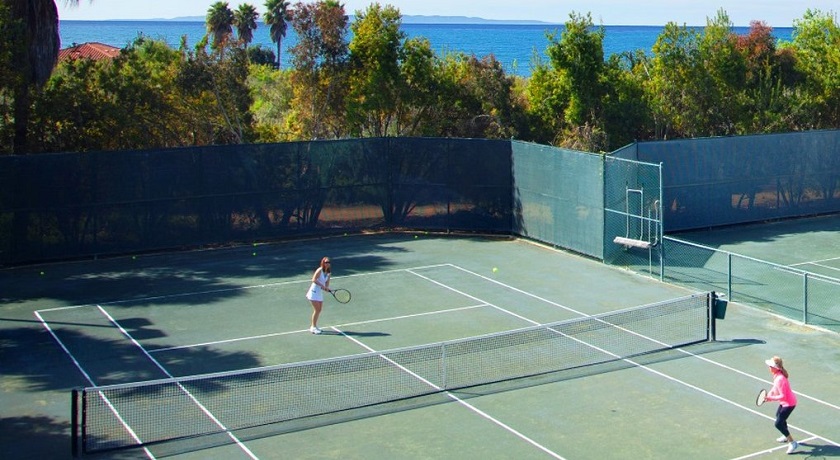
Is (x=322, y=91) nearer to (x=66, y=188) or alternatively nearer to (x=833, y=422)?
(x=66, y=188)

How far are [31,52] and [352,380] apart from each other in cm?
1612

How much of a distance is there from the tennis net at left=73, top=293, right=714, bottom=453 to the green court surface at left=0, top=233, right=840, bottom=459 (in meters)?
0.21

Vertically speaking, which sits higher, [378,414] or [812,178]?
[812,178]

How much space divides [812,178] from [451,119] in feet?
37.3

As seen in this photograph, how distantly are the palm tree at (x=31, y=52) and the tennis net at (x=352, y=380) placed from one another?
13.8 metres

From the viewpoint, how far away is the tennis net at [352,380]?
14.8 m

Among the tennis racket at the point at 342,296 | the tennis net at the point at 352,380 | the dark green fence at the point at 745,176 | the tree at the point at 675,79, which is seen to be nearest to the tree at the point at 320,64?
the dark green fence at the point at 745,176

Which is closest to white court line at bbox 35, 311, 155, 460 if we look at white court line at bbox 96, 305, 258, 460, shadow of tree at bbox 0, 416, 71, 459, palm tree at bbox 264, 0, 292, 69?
shadow of tree at bbox 0, 416, 71, 459

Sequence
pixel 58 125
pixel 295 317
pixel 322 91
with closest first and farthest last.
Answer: pixel 295 317
pixel 58 125
pixel 322 91

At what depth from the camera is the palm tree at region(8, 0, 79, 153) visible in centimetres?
2725

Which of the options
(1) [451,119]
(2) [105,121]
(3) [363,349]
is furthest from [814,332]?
(2) [105,121]

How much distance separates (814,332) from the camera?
1970cm

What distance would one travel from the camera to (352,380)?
16656mm

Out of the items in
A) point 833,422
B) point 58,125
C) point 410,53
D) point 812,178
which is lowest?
point 833,422
